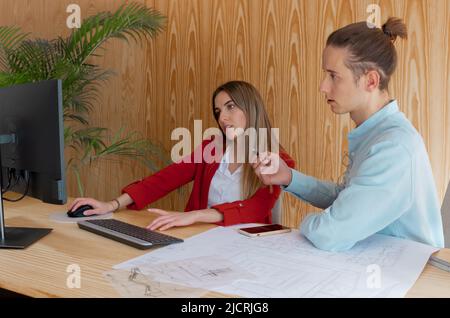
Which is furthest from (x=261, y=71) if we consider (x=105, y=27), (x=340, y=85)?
(x=340, y=85)

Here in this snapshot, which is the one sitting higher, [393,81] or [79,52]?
[79,52]

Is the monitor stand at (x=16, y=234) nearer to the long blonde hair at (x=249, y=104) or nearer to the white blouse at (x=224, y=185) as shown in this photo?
the white blouse at (x=224, y=185)

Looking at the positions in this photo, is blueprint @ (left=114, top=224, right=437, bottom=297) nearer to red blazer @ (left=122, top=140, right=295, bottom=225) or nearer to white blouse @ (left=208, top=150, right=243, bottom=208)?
red blazer @ (left=122, top=140, right=295, bottom=225)

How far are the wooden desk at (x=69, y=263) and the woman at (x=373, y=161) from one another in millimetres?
150

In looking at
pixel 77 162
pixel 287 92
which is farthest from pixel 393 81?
pixel 77 162

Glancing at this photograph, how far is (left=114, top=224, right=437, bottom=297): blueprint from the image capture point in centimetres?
92

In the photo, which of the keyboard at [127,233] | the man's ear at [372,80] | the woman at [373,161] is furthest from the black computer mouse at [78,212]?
the man's ear at [372,80]

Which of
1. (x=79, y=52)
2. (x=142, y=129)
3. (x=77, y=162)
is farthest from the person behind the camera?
(x=77, y=162)

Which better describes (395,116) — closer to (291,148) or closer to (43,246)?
(43,246)

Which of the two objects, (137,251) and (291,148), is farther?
(291,148)

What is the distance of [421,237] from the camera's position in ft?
4.28

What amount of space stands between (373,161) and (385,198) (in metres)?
0.10

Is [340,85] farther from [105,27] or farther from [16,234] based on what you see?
[105,27]
